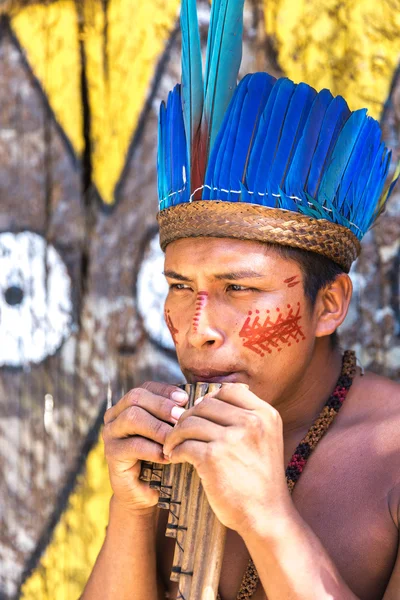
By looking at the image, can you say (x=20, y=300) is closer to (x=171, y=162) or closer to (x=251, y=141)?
(x=171, y=162)

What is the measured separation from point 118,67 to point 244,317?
4.84 feet

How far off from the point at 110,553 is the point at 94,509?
0.89 meters

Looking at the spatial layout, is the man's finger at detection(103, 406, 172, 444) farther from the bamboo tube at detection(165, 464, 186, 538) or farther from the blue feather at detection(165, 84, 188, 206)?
the blue feather at detection(165, 84, 188, 206)

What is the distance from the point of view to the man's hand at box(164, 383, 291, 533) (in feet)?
5.69

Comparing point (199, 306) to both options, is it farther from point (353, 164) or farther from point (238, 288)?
point (353, 164)

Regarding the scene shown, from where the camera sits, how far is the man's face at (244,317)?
6.58 feet

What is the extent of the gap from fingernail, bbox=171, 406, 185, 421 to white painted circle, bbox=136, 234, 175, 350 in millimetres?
1196

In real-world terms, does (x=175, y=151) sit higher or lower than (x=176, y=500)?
higher

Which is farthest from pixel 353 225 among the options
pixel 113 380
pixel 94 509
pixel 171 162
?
pixel 94 509

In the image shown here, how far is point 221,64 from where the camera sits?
83.6 inches

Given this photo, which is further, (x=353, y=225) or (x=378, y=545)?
(x=353, y=225)

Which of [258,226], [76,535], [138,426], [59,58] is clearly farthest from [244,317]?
[59,58]

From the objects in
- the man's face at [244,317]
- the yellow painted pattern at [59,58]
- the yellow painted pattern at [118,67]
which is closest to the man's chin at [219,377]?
the man's face at [244,317]

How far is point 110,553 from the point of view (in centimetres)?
221
